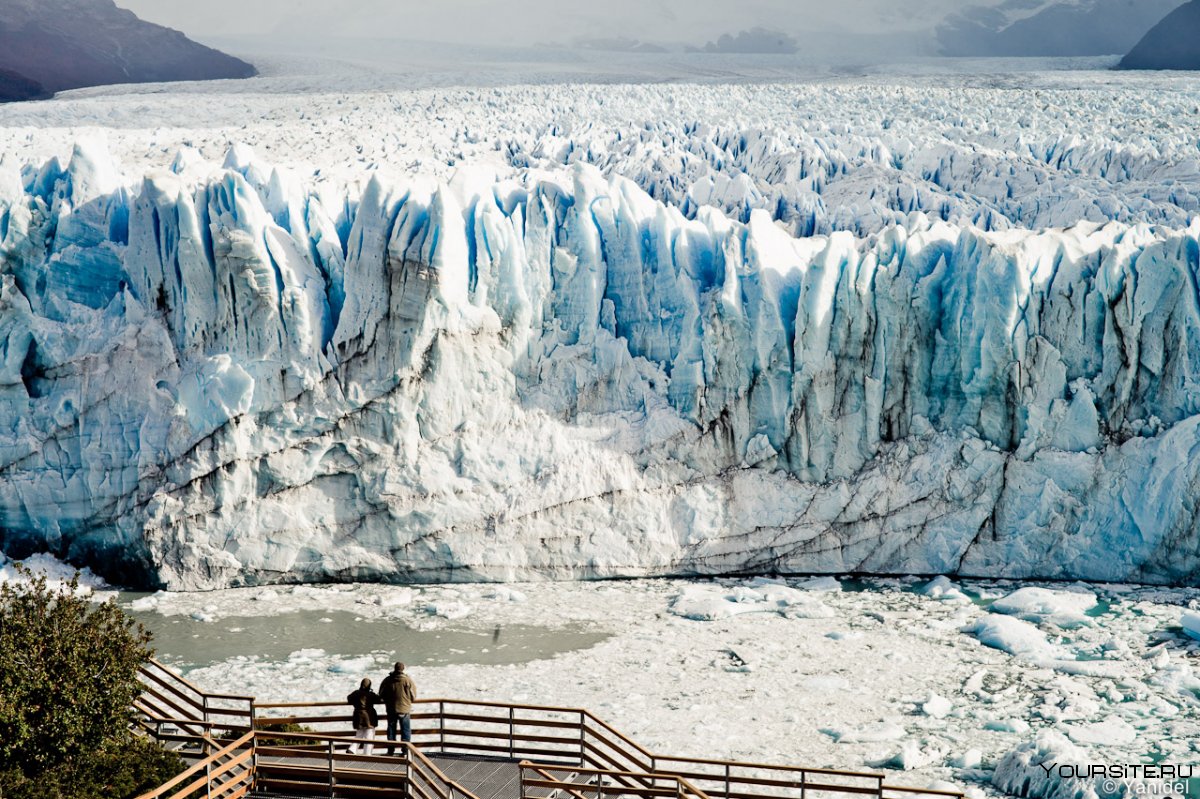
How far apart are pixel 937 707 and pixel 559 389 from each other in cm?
691

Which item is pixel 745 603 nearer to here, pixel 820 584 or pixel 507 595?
pixel 820 584

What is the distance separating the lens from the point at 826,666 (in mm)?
13688

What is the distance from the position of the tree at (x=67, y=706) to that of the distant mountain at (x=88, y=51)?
27.2m

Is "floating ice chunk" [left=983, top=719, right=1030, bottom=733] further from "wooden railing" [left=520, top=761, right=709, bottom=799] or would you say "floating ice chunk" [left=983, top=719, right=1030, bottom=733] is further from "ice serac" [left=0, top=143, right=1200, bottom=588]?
"ice serac" [left=0, top=143, right=1200, bottom=588]

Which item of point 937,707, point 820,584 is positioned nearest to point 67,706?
point 937,707

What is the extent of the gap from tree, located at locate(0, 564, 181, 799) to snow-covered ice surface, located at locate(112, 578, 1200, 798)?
3884 mm

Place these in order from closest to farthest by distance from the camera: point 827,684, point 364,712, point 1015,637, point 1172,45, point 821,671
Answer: point 364,712, point 827,684, point 821,671, point 1015,637, point 1172,45

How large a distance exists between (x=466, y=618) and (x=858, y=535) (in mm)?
5477

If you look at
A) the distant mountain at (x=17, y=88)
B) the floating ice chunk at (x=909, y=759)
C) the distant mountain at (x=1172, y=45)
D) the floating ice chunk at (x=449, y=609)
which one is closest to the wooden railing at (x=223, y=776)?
the floating ice chunk at (x=909, y=759)

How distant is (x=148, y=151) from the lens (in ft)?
75.8

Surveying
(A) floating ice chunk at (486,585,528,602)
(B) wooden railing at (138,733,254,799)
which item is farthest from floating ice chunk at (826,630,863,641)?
(B) wooden railing at (138,733,254,799)

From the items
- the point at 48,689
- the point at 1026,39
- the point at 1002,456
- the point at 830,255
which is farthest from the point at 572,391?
the point at 1026,39

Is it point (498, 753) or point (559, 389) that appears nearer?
point (498, 753)

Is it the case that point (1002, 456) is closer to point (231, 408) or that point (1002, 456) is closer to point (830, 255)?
point (830, 255)
